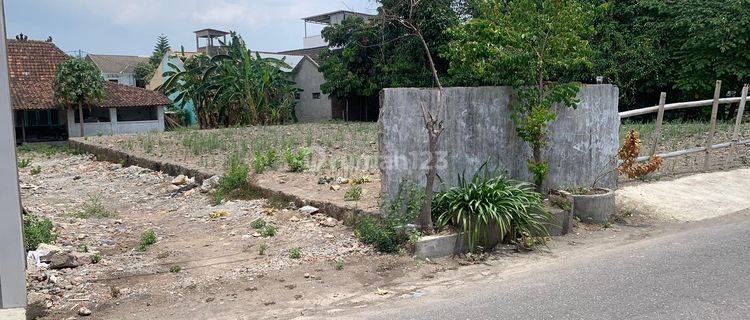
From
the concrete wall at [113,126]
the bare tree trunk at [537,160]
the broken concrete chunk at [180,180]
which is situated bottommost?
the concrete wall at [113,126]

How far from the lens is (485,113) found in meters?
7.51

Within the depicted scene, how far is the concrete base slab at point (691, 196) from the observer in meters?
8.45

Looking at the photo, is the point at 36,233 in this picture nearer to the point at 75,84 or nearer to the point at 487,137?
the point at 487,137

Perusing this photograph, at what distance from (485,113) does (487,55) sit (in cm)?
77

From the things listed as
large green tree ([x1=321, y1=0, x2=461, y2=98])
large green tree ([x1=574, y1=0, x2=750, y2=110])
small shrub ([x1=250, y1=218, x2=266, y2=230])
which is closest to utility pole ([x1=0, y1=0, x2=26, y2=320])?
small shrub ([x1=250, y1=218, x2=266, y2=230])

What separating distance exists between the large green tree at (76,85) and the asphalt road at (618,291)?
28.4 meters

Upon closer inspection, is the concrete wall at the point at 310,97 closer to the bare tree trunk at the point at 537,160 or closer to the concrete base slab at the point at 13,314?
the bare tree trunk at the point at 537,160

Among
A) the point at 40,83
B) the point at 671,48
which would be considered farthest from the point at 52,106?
the point at 671,48

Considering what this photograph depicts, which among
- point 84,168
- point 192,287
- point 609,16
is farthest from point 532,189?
point 609,16

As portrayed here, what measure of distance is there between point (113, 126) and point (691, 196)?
31.5 metres

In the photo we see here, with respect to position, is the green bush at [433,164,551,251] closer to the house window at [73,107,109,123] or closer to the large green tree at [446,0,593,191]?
the large green tree at [446,0,593,191]

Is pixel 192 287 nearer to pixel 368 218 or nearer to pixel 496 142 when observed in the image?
pixel 368 218

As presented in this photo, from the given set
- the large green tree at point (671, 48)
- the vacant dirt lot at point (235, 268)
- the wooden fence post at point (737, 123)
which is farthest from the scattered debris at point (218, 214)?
the large green tree at point (671, 48)

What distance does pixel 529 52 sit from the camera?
24.5ft
